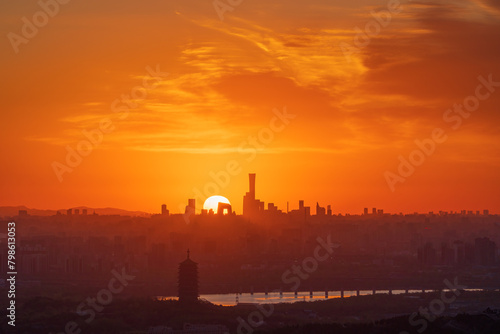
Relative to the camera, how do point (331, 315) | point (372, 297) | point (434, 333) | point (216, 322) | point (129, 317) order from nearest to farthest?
point (434, 333), point (216, 322), point (129, 317), point (331, 315), point (372, 297)

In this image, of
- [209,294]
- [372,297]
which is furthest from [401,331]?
[209,294]

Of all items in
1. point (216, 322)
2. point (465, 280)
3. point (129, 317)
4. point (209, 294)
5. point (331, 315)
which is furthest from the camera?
point (465, 280)

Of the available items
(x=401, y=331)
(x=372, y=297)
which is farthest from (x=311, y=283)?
(x=401, y=331)

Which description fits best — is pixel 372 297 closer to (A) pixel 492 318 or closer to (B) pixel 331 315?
(B) pixel 331 315

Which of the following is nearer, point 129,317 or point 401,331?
point 401,331

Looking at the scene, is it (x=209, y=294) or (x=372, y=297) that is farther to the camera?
(x=209, y=294)

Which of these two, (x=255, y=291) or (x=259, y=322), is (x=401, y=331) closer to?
(x=259, y=322)
